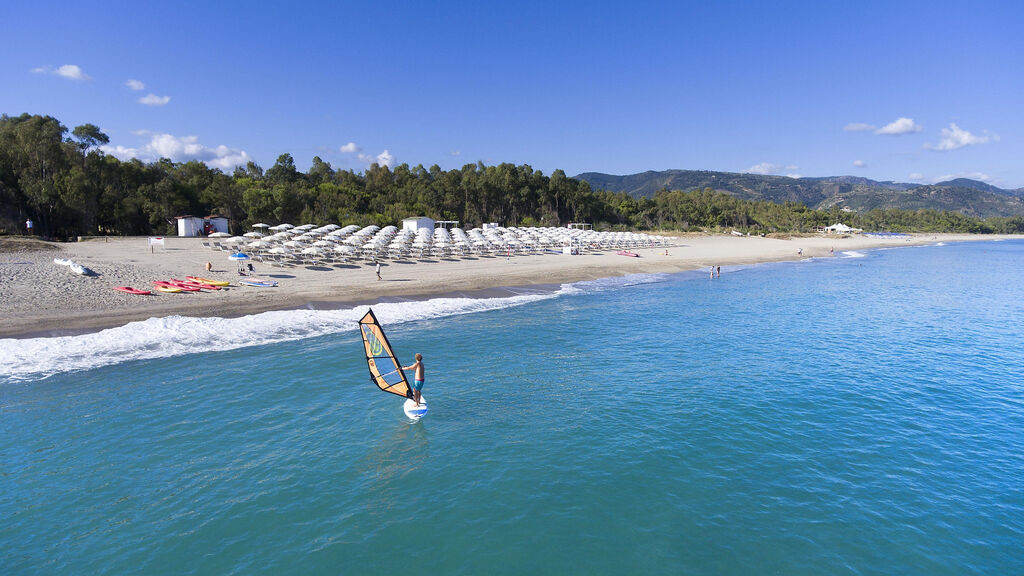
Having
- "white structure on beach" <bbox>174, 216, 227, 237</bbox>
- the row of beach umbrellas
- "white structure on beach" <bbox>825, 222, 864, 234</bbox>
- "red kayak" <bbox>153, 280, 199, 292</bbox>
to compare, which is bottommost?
"red kayak" <bbox>153, 280, 199, 292</bbox>

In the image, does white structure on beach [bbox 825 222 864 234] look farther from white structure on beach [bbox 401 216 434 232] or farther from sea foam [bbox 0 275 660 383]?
sea foam [bbox 0 275 660 383]

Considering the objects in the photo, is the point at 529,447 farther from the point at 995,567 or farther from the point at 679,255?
the point at 679,255

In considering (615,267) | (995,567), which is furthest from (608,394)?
(615,267)

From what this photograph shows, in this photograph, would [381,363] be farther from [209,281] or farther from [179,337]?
[209,281]

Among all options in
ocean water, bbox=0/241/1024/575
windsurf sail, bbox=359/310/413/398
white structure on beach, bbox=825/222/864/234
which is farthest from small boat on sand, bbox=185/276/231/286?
white structure on beach, bbox=825/222/864/234

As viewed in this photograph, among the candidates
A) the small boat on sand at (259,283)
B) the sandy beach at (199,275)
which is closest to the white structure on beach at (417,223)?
the sandy beach at (199,275)
